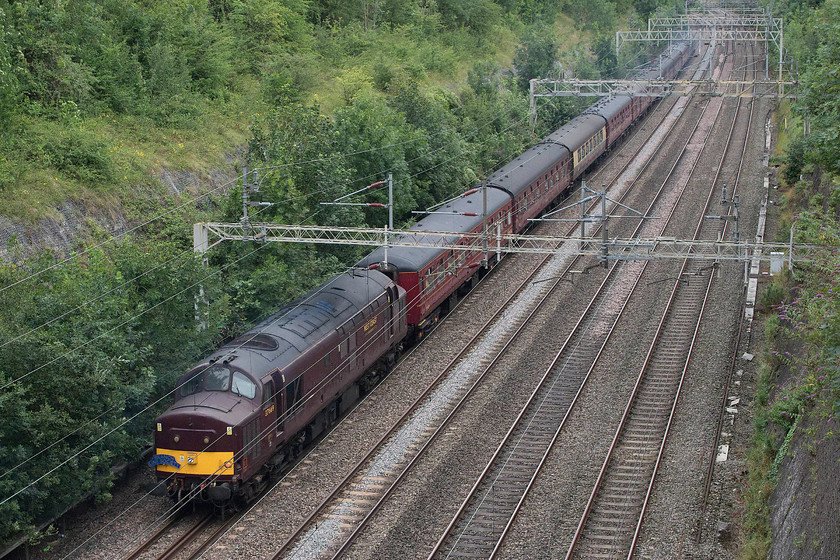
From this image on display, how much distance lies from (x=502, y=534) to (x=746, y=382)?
11.3 metres

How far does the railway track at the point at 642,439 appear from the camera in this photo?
65.2ft

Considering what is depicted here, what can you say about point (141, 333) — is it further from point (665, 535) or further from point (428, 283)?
point (665, 535)

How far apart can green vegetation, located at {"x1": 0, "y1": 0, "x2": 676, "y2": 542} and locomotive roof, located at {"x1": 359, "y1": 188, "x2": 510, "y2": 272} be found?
2.39m

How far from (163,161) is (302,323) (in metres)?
13.0

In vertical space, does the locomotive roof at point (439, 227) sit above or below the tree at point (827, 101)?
below

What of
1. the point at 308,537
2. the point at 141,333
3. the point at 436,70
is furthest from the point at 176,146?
the point at 436,70

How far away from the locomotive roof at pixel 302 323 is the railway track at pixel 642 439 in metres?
7.78

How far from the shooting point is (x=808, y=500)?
1730cm

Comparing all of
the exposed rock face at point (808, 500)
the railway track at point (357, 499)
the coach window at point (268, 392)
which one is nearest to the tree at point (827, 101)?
the exposed rock face at point (808, 500)

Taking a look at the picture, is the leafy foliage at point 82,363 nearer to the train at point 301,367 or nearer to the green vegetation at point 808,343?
the train at point 301,367

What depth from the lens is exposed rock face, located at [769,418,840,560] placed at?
15.6 meters

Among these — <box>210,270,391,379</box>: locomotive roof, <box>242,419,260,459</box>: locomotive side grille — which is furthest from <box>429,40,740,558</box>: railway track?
<box>210,270,391,379</box>: locomotive roof

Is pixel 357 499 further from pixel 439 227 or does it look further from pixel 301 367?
pixel 439 227

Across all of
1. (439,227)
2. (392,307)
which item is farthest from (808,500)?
(439,227)
